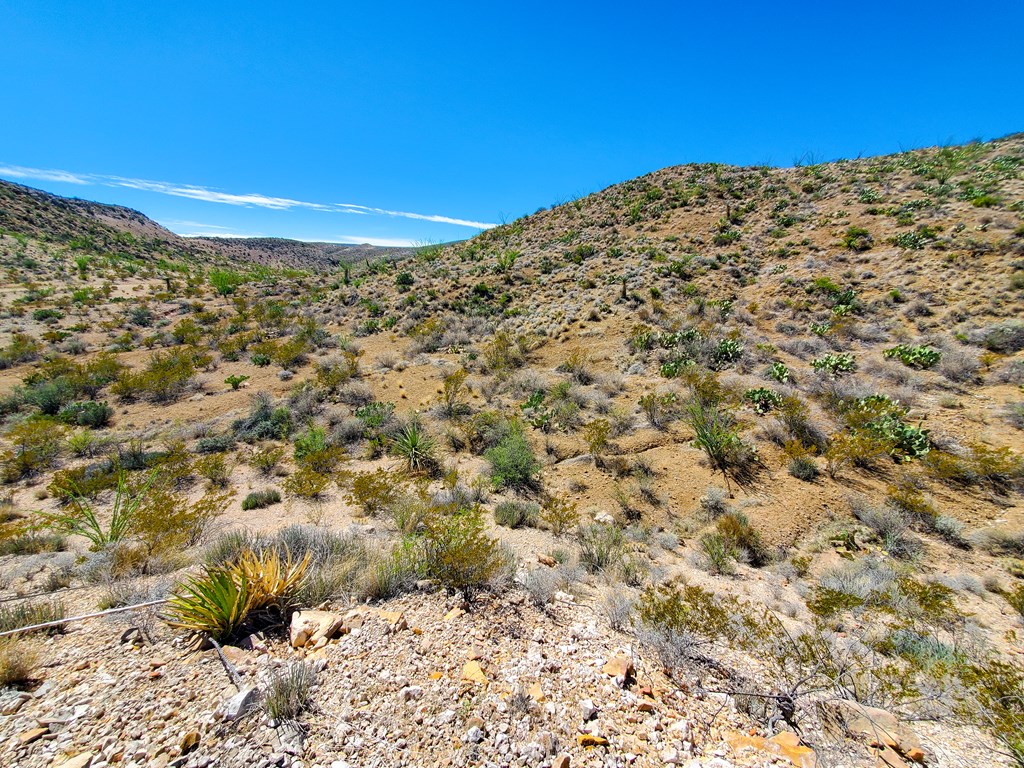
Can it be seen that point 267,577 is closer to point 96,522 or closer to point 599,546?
point 599,546

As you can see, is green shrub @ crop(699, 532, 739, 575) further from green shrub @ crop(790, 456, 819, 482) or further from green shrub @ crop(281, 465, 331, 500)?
green shrub @ crop(281, 465, 331, 500)

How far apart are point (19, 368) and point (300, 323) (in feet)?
27.2

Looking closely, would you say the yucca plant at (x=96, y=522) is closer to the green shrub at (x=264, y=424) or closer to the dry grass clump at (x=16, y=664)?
the dry grass clump at (x=16, y=664)

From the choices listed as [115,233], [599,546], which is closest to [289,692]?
[599,546]

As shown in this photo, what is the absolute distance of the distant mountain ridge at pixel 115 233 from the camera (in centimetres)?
3488

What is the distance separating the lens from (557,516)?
597cm

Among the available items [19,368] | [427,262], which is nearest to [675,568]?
[19,368]

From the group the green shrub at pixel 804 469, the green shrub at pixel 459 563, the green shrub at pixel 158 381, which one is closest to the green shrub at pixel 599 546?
the green shrub at pixel 459 563

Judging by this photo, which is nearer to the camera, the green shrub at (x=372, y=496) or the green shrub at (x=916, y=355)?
the green shrub at (x=372, y=496)

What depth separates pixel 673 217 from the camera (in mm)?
22750

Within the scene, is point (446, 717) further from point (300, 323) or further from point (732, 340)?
point (300, 323)

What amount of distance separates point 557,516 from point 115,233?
59479mm

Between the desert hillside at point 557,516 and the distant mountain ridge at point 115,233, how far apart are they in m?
23.8


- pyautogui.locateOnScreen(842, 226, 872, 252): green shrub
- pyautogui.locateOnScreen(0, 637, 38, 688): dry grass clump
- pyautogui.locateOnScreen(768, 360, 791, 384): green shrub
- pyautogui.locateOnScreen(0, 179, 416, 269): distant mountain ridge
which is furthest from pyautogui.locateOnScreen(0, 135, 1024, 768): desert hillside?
pyautogui.locateOnScreen(0, 179, 416, 269): distant mountain ridge
